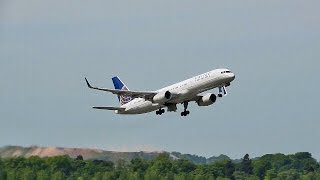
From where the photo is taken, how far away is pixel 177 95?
144 meters

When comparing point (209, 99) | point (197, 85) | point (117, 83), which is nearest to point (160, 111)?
point (209, 99)

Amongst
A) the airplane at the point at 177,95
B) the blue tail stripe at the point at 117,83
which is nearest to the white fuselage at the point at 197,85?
the airplane at the point at 177,95

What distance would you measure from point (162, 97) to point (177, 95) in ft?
5.36

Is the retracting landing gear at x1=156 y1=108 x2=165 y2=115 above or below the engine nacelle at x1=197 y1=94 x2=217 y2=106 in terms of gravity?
below

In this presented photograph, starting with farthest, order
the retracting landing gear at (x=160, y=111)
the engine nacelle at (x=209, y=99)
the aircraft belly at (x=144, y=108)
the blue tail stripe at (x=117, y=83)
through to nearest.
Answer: the blue tail stripe at (x=117, y=83), the retracting landing gear at (x=160, y=111), the aircraft belly at (x=144, y=108), the engine nacelle at (x=209, y=99)

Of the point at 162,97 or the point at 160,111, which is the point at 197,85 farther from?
the point at 160,111

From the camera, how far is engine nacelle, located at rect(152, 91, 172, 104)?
143875mm

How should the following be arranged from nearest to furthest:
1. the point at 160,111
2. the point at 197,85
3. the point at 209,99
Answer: the point at 197,85 → the point at 209,99 → the point at 160,111

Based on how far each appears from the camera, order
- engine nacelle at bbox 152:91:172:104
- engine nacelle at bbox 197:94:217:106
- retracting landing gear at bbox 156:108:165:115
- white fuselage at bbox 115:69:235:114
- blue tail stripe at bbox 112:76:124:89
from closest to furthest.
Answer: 1. white fuselage at bbox 115:69:235:114
2. engine nacelle at bbox 152:91:172:104
3. engine nacelle at bbox 197:94:217:106
4. retracting landing gear at bbox 156:108:165:115
5. blue tail stripe at bbox 112:76:124:89

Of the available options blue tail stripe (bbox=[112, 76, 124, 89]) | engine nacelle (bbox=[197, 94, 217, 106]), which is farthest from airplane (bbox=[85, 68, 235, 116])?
blue tail stripe (bbox=[112, 76, 124, 89])

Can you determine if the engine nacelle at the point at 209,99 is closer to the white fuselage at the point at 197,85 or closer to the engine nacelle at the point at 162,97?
the white fuselage at the point at 197,85

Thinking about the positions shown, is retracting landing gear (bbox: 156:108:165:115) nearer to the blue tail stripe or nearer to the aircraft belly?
the aircraft belly

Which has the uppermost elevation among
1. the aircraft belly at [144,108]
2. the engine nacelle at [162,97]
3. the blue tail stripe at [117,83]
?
the blue tail stripe at [117,83]

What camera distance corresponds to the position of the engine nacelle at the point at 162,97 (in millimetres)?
143875
